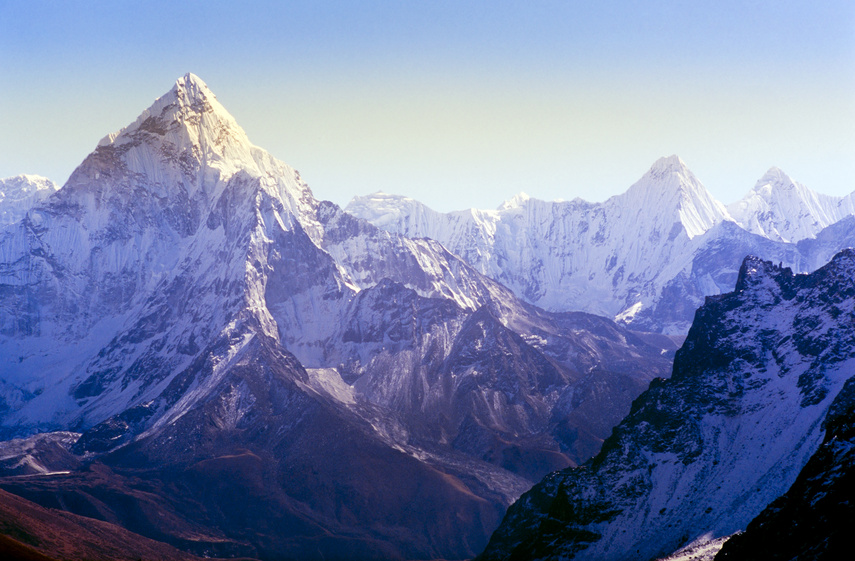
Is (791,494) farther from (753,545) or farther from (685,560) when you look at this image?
(685,560)

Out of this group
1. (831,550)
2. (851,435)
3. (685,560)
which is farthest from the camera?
(685,560)

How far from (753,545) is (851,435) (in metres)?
17.5

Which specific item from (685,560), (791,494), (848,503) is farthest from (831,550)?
(685,560)

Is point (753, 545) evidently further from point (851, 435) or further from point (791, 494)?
point (851, 435)

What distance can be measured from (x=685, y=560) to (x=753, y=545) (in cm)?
7441

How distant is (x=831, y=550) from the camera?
111m

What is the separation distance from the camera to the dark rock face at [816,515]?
371 feet

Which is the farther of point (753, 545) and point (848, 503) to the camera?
point (753, 545)

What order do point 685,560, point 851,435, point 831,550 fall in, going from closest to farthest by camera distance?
1. point 831,550
2. point 851,435
3. point 685,560

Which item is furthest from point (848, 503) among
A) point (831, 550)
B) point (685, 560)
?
point (685, 560)

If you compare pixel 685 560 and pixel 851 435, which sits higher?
pixel 851 435

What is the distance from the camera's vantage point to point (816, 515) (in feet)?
389

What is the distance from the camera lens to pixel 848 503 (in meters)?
115

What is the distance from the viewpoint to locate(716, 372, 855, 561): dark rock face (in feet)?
371
